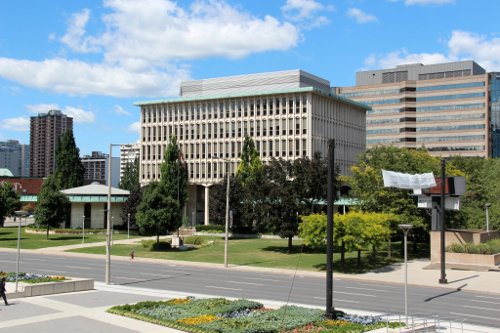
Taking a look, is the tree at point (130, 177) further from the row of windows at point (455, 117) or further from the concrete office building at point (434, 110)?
the row of windows at point (455, 117)

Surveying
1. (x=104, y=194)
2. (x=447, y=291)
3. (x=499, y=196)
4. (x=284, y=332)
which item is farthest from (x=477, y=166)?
(x=284, y=332)

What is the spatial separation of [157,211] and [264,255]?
524 inches

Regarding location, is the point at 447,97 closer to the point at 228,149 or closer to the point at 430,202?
the point at 228,149

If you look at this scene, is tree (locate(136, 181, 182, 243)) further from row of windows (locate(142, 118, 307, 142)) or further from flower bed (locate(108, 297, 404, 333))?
row of windows (locate(142, 118, 307, 142))

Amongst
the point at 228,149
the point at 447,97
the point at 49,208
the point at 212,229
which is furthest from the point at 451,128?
the point at 49,208

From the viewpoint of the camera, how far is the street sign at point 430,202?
156 ft

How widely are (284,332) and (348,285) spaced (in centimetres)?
1961

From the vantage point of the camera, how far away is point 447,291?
36.6m

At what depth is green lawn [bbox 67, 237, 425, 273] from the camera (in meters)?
49.4

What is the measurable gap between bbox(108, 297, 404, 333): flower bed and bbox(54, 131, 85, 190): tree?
8353 cm

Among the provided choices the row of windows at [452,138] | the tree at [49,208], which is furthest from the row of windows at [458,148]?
the tree at [49,208]

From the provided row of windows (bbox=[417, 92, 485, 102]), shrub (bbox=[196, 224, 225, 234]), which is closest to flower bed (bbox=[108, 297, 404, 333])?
shrub (bbox=[196, 224, 225, 234])

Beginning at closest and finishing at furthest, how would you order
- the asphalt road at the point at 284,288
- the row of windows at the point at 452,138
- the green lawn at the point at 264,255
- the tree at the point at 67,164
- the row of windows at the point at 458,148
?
the asphalt road at the point at 284,288 → the green lawn at the point at 264,255 → the tree at the point at 67,164 → the row of windows at the point at 458,148 → the row of windows at the point at 452,138

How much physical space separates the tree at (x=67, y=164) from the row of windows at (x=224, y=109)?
16.0 metres
